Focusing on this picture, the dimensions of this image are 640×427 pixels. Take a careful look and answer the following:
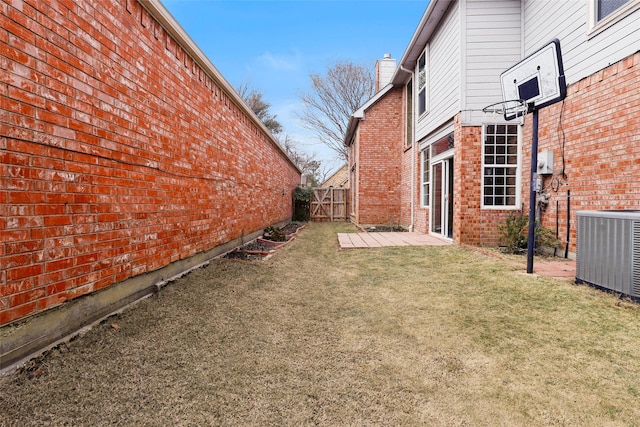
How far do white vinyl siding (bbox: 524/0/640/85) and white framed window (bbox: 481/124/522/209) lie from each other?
1470 millimetres

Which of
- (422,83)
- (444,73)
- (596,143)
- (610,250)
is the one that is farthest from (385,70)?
(610,250)

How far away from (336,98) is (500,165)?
18072 mm

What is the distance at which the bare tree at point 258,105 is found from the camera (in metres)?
24.4

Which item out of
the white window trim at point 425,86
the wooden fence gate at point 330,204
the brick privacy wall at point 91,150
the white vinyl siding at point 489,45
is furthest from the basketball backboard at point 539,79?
the wooden fence gate at point 330,204

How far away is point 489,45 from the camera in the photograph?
6328mm

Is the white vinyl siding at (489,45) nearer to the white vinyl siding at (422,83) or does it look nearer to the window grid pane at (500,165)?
the window grid pane at (500,165)

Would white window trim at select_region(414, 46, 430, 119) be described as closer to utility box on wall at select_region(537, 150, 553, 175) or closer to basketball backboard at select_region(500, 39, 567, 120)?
utility box on wall at select_region(537, 150, 553, 175)

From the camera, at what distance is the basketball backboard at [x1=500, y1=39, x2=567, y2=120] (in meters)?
3.94

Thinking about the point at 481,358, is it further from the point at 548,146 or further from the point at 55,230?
the point at 548,146

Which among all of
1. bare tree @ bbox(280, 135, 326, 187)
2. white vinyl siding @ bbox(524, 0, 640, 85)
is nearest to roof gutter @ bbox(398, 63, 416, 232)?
white vinyl siding @ bbox(524, 0, 640, 85)

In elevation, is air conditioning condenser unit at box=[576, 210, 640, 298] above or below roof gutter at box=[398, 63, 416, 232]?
→ below

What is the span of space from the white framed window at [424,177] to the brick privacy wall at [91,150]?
6.83 meters

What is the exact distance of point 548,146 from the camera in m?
5.57

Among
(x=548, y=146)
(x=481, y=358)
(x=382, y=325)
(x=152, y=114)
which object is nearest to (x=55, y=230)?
(x=152, y=114)
